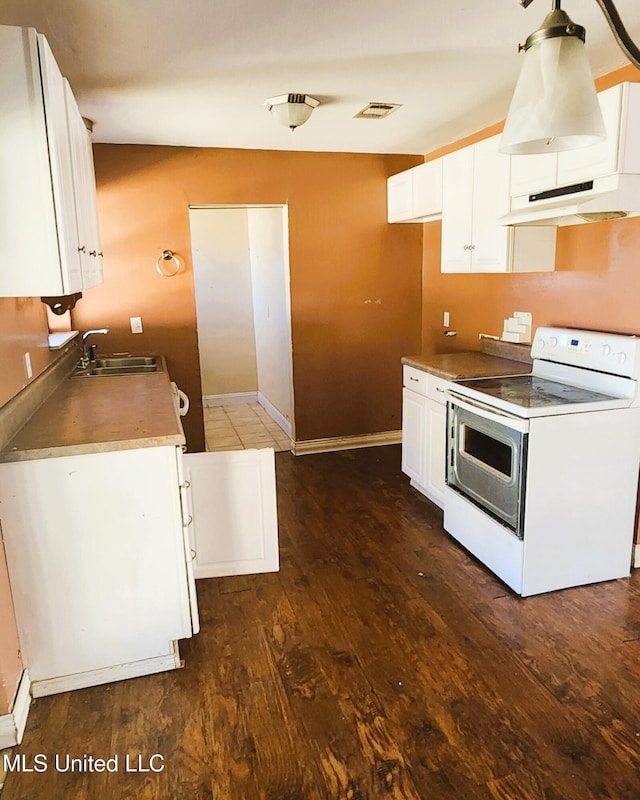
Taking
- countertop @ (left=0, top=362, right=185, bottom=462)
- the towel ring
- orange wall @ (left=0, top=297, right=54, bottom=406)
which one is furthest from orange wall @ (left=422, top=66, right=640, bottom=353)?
orange wall @ (left=0, top=297, right=54, bottom=406)

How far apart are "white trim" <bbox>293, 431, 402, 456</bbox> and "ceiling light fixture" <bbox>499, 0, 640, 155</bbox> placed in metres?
3.52

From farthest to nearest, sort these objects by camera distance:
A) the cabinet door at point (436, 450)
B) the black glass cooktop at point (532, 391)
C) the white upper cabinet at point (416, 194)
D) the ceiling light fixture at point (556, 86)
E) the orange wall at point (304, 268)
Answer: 1. the orange wall at point (304, 268)
2. the white upper cabinet at point (416, 194)
3. the cabinet door at point (436, 450)
4. the black glass cooktop at point (532, 391)
5. the ceiling light fixture at point (556, 86)

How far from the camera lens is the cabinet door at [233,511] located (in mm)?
2574

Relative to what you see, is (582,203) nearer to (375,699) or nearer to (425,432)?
(425,432)

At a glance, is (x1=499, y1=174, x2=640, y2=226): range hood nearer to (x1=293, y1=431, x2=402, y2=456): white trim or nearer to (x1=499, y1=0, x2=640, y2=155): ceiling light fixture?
(x1=499, y1=0, x2=640, y2=155): ceiling light fixture

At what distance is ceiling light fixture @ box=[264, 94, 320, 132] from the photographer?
2859 millimetres

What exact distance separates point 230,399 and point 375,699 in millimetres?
4701

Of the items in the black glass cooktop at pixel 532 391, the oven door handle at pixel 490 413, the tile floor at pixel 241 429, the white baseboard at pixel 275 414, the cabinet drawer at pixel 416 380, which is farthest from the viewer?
the white baseboard at pixel 275 414

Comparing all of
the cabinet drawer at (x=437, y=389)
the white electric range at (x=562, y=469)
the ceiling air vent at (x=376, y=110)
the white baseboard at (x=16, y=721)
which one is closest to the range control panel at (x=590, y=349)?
the white electric range at (x=562, y=469)

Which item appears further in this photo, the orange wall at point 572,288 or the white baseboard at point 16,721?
the orange wall at point 572,288

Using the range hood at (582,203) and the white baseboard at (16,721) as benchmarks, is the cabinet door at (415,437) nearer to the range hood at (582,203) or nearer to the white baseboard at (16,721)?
the range hood at (582,203)

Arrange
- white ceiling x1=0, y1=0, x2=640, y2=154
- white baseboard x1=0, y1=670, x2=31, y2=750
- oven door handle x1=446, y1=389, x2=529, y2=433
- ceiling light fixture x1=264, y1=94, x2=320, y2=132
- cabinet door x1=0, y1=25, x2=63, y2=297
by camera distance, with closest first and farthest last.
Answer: cabinet door x1=0, y1=25, x2=63, y2=297
white baseboard x1=0, y1=670, x2=31, y2=750
white ceiling x1=0, y1=0, x2=640, y2=154
oven door handle x1=446, y1=389, x2=529, y2=433
ceiling light fixture x1=264, y1=94, x2=320, y2=132

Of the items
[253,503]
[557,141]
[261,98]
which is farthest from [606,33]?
[253,503]

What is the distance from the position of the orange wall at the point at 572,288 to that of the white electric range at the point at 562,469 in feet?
0.55
